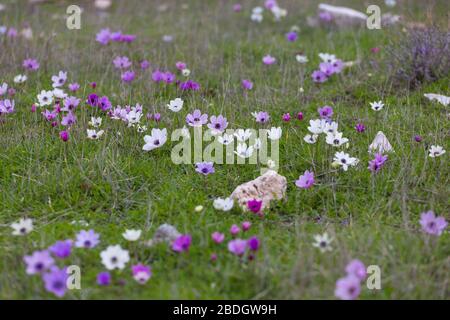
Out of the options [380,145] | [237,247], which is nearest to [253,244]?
[237,247]

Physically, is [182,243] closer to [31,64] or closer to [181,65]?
[181,65]

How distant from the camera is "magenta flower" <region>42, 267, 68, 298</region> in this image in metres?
2.51

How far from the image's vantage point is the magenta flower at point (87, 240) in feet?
9.22

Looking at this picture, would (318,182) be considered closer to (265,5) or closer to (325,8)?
(325,8)

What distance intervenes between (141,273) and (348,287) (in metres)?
0.86

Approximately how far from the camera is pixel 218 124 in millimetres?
3885

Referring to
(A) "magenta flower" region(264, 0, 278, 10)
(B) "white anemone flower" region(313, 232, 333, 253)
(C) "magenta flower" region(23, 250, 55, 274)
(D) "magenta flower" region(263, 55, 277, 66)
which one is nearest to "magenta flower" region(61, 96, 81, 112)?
(C) "magenta flower" region(23, 250, 55, 274)

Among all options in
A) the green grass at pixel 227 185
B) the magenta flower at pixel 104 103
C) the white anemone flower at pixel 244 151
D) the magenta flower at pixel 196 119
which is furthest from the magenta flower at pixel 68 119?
the white anemone flower at pixel 244 151

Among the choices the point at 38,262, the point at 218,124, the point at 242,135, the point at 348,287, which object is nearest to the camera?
the point at 348,287

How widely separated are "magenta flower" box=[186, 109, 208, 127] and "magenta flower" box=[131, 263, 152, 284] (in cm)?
140

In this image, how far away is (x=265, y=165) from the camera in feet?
12.2

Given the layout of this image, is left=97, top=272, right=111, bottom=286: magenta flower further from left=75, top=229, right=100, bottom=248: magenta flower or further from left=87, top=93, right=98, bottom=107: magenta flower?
left=87, top=93, right=98, bottom=107: magenta flower

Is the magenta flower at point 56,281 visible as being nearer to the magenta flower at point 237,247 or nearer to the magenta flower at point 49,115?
the magenta flower at point 237,247
